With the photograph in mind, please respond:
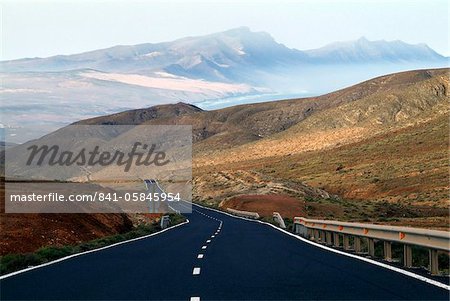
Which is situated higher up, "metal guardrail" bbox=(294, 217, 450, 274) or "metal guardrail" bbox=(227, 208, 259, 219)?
"metal guardrail" bbox=(294, 217, 450, 274)

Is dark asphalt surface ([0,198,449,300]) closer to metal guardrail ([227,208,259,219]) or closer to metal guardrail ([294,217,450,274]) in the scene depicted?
metal guardrail ([294,217,450,274])

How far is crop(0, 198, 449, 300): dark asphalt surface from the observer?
11.1 meters

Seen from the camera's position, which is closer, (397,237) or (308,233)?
(397,237)

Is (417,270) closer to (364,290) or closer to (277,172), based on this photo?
(364,290)

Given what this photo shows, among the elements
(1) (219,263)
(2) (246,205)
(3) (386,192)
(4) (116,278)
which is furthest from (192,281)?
(3) (386,192)

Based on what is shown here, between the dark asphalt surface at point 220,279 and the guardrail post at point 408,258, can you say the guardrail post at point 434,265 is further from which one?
the guardrail post at point 408,258

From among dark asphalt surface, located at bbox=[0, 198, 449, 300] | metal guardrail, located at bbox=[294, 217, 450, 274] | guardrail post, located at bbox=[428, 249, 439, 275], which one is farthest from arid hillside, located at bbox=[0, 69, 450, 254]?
guardrail post, located at bbox=[428, 249, 439, 275]

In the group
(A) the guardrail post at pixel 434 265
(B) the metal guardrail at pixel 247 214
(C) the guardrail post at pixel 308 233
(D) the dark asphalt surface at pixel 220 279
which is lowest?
(B) the metal guardrail at pixel 247 214

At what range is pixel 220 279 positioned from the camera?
13.3m

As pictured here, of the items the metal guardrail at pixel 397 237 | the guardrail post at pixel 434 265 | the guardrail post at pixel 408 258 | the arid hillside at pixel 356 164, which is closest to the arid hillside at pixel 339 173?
the arid hillside at pixel 356 164

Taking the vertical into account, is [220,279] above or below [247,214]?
above

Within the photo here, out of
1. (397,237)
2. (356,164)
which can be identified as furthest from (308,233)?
(356,164)

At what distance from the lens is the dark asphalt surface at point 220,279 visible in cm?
1114

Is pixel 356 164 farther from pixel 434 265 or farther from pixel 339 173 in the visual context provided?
pixel 434 265
